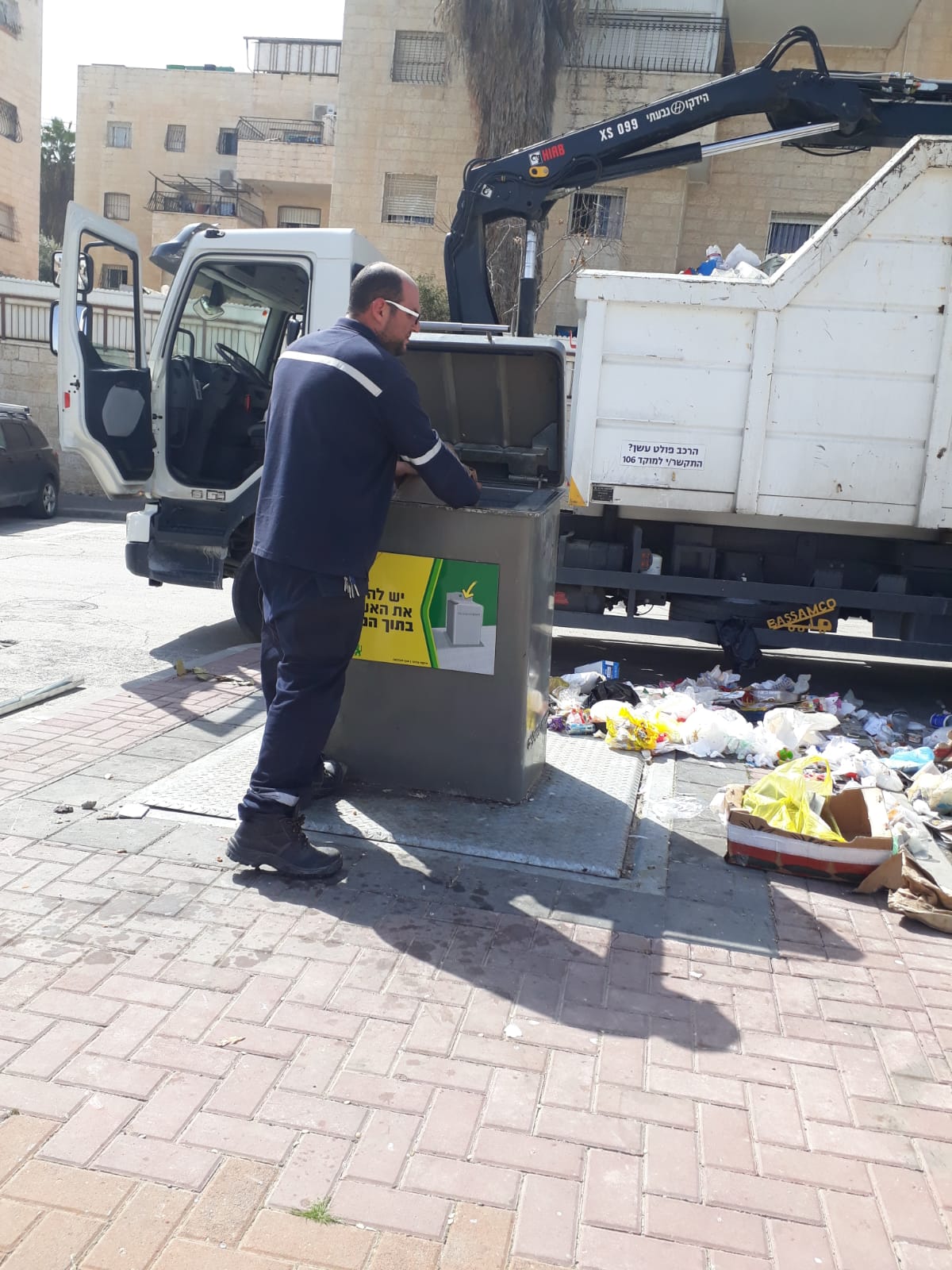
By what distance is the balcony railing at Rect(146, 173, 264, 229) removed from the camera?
2961 centimetres

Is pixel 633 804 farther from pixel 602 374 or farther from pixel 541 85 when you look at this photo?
pixel 541 85

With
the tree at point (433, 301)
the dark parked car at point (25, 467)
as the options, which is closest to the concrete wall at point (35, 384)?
the dark parked car at point (25, 467)

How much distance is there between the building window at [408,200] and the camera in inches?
803

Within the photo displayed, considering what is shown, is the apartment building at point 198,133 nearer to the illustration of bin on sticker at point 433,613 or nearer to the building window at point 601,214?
the building window at point 601,214

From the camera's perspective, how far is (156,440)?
7.23 meters

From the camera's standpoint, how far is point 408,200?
20.6 metres

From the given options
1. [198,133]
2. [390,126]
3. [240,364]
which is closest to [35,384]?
[390,126]

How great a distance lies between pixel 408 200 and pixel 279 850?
19.5 metres

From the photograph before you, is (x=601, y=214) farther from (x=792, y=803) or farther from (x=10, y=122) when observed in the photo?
(x=10, y=122)

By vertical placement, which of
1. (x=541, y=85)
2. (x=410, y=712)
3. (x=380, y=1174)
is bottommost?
(x=380, y=1174)

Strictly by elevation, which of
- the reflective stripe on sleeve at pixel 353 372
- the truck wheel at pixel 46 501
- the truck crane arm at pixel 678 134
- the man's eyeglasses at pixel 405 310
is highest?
the truck crane arm at pixel 678 134

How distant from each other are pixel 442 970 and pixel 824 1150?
3.61 feet

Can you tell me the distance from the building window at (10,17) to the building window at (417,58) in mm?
15288

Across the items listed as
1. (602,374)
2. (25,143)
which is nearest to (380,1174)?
(602,374)
